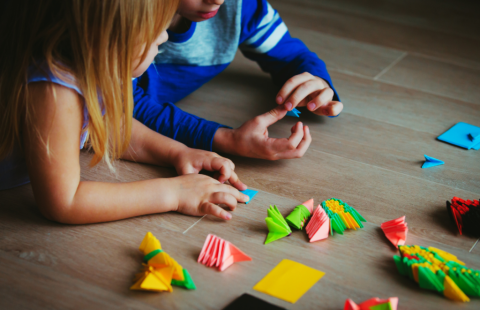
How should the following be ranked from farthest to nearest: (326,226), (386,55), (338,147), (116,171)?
(386,55), (338,147), (116,171), (326,226)

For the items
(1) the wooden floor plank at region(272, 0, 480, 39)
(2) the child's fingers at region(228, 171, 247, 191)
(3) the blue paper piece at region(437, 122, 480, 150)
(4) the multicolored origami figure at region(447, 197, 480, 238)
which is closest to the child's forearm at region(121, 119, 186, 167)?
(2) the child's fingers at region(228, 171, 247, 191)

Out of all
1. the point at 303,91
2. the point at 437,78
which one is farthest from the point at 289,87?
the point at 437,78

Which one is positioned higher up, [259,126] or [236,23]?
[236,23]

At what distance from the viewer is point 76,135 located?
2.16 ft

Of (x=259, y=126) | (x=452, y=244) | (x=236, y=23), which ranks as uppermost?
(x=236, y=23)

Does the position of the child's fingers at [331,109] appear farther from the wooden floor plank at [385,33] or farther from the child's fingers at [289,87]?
the wooden floor plank at [385,33]

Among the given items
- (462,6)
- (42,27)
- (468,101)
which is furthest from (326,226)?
(462,6)

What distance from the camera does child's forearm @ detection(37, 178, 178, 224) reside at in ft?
2.31

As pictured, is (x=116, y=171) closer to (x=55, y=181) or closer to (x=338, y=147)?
(x=55, y=181)

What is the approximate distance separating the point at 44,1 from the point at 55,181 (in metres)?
0.26

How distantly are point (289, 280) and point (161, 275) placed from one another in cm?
19

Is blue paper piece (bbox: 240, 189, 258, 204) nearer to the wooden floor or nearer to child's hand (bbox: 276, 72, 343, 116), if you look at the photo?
the wooden floor

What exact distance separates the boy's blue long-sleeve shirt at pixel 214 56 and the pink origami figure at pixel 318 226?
0.39 meters

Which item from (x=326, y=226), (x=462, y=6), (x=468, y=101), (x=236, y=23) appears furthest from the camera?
(x=462, y=6)
